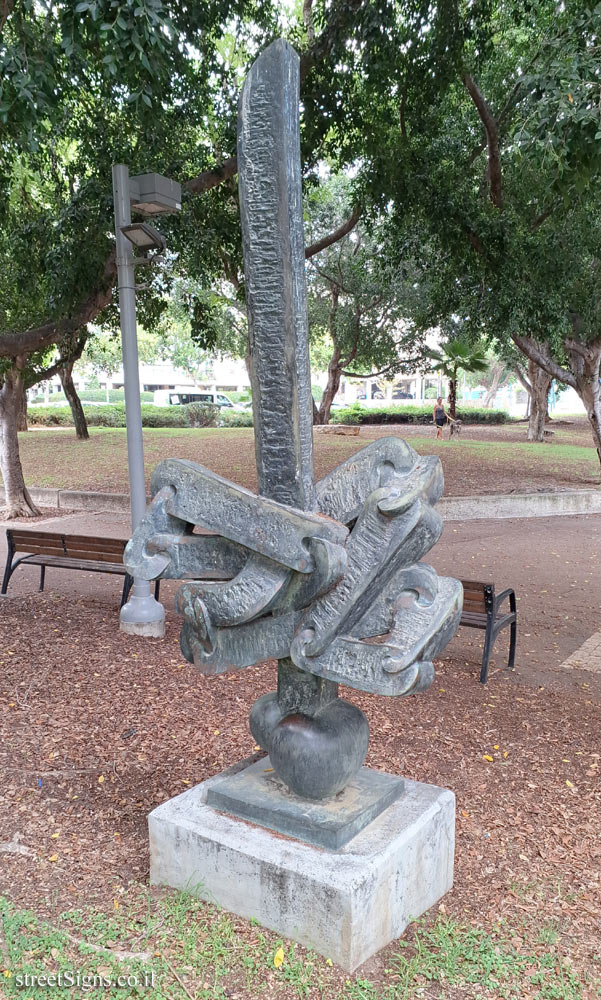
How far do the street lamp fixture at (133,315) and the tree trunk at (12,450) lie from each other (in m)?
6.52

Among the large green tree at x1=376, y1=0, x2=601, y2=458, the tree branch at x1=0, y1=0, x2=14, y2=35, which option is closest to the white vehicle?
the large green tree at x1=376, y1=0, x2=601, y2=458

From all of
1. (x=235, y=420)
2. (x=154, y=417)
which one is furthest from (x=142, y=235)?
(x=235, y=420)

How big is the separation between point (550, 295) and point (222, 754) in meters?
9.78

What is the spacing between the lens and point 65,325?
931cm

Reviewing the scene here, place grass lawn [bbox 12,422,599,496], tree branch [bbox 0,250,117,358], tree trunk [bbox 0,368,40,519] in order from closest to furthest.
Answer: tree branch [bbox 0,250,117,358] → tree trunk [bbox 0,368,40,519] → grass lawn [bbox 12,422,599,496]

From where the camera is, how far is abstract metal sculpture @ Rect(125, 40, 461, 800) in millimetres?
2824

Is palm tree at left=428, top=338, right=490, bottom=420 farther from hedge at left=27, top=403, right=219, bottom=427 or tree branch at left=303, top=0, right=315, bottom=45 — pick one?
tree branch at left=303, top=0, right=315, bottom=45

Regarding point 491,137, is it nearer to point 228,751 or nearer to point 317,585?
point 228,751

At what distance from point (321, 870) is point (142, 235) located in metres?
5.52

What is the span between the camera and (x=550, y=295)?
1191cm

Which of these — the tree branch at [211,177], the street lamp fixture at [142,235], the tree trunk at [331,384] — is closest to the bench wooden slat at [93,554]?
the street lamp fixture at [142,235]

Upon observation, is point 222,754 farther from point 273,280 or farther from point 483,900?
point 273,280

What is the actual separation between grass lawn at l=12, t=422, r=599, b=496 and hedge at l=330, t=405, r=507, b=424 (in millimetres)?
5858

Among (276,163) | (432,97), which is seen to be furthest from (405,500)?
(432,97)
